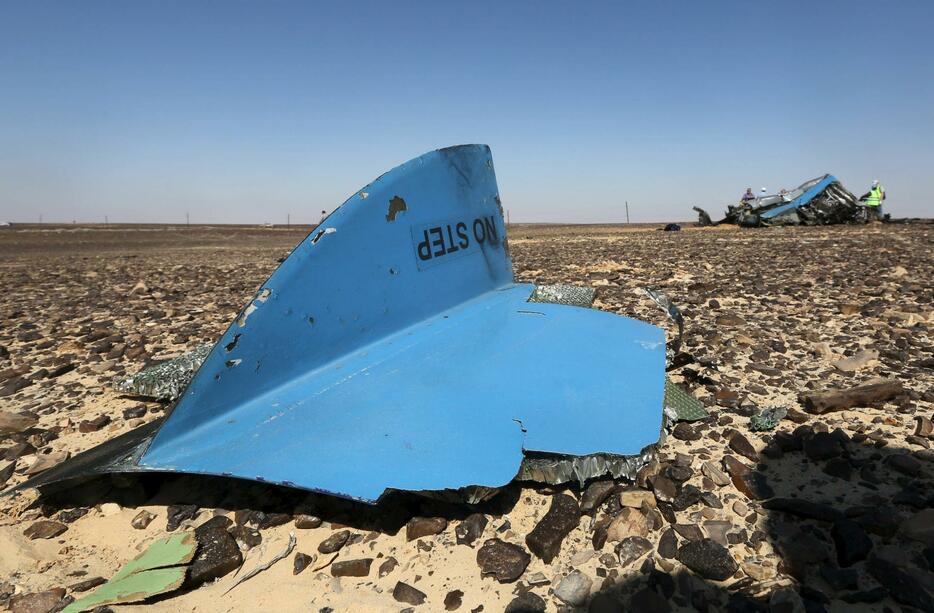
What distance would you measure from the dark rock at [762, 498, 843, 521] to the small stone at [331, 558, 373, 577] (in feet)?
4.80

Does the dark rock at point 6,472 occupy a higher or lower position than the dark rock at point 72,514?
higher

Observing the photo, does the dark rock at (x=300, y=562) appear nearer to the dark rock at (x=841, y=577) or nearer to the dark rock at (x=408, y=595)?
the dark rock at (x=408, y=595)

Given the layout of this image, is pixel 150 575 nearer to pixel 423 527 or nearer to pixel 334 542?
pixel 334 542

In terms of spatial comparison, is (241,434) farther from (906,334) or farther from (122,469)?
(906,334)

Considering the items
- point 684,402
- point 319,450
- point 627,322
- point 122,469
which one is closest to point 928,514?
point 684,402

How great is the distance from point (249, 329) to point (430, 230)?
1.26m

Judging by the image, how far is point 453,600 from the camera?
1443mm

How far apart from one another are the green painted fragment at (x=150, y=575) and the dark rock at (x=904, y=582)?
2103 millimetres

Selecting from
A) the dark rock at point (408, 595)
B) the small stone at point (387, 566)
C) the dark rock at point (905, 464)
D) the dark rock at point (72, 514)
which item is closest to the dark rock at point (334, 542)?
the small stone at point (387, 566)

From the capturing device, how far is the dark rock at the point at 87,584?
1.49m

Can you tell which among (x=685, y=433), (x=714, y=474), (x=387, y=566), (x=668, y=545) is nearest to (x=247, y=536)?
(x=387, y=566)

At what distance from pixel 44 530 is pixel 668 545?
88.8 inches

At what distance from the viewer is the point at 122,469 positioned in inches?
63.7

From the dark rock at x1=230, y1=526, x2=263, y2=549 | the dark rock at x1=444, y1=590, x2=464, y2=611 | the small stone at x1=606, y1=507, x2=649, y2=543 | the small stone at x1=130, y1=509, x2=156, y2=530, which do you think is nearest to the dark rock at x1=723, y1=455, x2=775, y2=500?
the small stone at x1=606, y1=507, x2=649, y2=543
